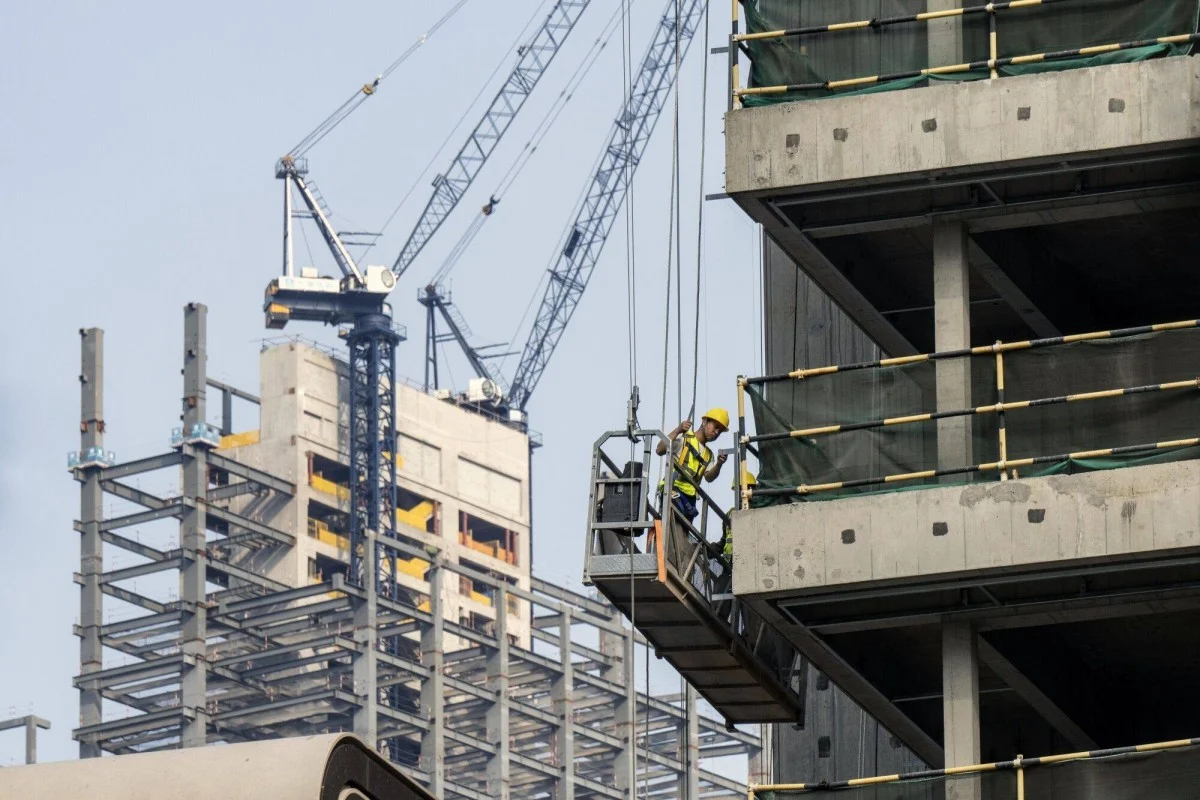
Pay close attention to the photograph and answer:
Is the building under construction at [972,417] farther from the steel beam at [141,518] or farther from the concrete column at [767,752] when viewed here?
the steel beam at [141,518]

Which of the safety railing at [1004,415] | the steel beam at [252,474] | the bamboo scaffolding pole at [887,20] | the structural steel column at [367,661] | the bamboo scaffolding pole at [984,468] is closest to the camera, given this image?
the bamboo scaffolding pole at [984,468]

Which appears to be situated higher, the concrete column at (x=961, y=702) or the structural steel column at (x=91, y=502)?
the structural steel column at (x=91, y=502)

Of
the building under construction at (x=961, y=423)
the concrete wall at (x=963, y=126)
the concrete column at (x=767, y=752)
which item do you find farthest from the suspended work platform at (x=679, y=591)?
the concrete column at (x=767, y=752)

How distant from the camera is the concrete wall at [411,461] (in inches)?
6905

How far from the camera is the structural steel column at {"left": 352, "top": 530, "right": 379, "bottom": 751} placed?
490 ft

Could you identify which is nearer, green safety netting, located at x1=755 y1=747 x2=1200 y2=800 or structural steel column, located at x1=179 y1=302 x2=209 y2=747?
green safety netting, located at x1=755 y1=747 x2=1200 y2=800

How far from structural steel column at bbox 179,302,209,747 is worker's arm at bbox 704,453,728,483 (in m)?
125

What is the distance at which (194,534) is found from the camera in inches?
6093

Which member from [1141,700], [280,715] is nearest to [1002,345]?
[1141,700]

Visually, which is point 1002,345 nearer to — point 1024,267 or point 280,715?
point 1024,267

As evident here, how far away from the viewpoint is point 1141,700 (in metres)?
28.4

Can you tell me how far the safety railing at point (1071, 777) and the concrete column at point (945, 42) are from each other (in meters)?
6.85

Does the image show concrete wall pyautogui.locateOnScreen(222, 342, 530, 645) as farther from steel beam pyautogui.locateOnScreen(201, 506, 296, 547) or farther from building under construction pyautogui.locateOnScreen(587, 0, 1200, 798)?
building under construction pyautogui.locateOnScreen(587, 0, 1200, 798)

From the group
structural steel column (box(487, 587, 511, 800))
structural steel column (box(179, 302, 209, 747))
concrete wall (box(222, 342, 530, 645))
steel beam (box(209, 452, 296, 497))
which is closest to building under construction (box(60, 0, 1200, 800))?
structural steel column (box(179, 302, 209, 747))
